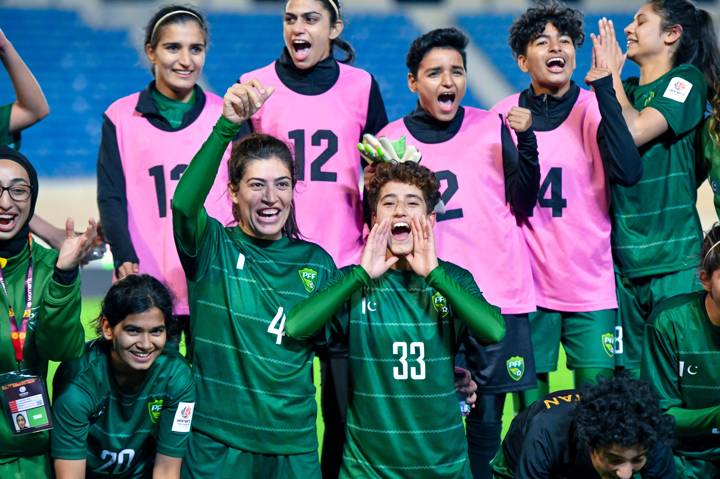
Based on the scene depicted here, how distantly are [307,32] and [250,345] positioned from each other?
1.55m

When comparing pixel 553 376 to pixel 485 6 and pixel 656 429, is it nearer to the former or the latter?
pixel 656 429

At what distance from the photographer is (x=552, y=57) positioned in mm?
4625

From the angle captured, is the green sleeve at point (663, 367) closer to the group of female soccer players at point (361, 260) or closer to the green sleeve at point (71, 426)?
the group of female soccer players at point (361, 260)

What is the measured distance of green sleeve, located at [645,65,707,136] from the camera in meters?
4.73

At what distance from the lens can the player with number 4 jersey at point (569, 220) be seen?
4.60 m

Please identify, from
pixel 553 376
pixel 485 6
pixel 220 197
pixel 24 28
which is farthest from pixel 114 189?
pixel 485 6

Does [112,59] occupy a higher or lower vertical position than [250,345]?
higher

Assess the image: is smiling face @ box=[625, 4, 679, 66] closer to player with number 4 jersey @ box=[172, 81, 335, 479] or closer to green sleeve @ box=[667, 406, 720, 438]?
green sleeve @ box=[667, 406, 720, 438]

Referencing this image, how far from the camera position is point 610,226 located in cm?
472

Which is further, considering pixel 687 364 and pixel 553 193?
pixel 553 193

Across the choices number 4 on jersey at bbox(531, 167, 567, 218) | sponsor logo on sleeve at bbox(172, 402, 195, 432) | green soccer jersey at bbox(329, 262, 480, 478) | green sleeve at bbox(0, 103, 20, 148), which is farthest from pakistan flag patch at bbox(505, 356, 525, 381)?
green sleeve at bbox(0, 103, 20, 148)

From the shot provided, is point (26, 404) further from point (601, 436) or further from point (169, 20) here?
point (601, 436)

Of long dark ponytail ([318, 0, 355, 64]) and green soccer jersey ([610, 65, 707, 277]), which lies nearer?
long dark ponytail ([318, 0, 355, 64])

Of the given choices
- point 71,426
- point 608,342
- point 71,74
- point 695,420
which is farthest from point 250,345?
point 71,74
